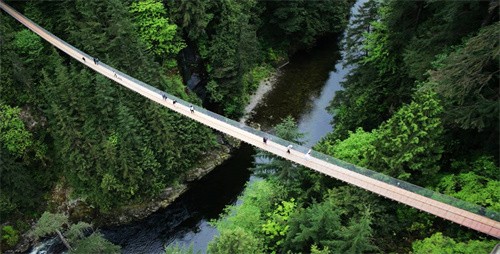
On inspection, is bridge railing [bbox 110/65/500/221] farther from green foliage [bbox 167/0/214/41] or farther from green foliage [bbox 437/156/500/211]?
green foliage [bbox 167/0/214/41]

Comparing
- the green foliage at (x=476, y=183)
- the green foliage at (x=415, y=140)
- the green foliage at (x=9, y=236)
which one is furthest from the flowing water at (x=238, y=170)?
the green foliage at (x=476, y=183)

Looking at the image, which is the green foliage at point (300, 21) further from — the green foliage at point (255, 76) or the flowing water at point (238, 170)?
the green foliage at point (255, 76)

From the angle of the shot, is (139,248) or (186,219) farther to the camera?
(186,219)

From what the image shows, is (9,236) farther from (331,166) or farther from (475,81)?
(475,81)

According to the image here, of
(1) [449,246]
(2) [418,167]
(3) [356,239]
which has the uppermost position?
(2) [418,167]

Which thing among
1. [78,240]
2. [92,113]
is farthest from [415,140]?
[92,113]

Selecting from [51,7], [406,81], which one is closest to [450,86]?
[406,81]

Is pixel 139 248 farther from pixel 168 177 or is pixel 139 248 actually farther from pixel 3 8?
pixel 3 8
